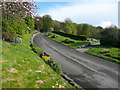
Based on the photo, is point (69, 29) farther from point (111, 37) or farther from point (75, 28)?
point (111, 37)

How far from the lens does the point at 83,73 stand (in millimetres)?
12648

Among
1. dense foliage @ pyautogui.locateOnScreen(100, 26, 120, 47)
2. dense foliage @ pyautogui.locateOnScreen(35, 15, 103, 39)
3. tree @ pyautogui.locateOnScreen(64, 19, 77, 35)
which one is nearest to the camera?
dense foliage @ pyautogui.locateOnScreen(100, 26, 120, 47)

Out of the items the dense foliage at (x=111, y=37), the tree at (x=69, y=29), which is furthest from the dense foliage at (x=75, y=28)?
the dense foliage at (x=111, y=37)

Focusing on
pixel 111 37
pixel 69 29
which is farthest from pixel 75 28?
pixel 111 37

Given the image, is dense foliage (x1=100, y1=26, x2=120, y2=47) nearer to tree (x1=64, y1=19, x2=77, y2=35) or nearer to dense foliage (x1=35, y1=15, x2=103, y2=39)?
dense foliage (x1=35, y1=15, x2=103, y2=39)

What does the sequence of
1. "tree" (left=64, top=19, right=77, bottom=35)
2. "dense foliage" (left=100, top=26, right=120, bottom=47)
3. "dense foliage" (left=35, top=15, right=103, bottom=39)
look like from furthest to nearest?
"tree" (left=64, top=19, right=77, bottom=35) < "dense foliage" (left=35, top=15, right=103, bottom=39) < "dense foliage" (left=100, top=26, right=120, bottom=47)

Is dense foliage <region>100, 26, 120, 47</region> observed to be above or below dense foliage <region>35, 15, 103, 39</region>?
below

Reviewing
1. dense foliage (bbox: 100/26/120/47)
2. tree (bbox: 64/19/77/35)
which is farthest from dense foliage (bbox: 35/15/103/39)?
dense foliage (bbox: 100/26/120/47)

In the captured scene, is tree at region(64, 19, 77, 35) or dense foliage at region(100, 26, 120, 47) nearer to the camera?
dense foliage at region(100, 26, 120, 47)

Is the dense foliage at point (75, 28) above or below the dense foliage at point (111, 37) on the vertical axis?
above

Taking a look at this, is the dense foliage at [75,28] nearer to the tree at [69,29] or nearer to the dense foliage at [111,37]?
the tree at [69,29]

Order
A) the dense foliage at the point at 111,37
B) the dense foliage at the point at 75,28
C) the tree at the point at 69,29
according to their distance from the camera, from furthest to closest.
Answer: the tree at the point at 69,29
the dense foliage at the point at 75,28
the dense foliage at the point at 111,37

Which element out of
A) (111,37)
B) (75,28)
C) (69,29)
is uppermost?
(75,28)

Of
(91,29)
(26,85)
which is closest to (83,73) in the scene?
(26,85)
